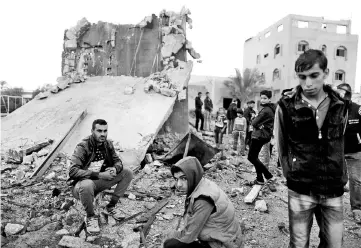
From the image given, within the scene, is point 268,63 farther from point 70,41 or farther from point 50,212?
point 50,212

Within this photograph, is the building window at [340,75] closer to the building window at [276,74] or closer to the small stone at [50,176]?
the building window at [276,74]

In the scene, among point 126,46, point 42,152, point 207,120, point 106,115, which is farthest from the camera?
point 207,120

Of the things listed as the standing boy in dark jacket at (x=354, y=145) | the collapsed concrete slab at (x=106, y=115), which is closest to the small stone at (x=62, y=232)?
the collapsed concrete slab at (x=106, y=115)

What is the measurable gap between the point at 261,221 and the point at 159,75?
220 inches

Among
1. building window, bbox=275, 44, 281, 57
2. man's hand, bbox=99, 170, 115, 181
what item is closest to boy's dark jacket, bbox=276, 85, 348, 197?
man's hand, bbox=99, 170, 115, 181

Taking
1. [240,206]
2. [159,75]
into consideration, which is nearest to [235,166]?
[240,206]

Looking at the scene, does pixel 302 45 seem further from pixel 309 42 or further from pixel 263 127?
pixel 263 127

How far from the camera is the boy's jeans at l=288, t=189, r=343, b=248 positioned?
188cm

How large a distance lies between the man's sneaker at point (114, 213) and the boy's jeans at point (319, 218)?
7.57ft

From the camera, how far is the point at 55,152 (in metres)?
5.78

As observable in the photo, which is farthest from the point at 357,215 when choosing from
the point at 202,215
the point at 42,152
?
the point at 42,152

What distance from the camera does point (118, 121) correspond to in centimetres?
662

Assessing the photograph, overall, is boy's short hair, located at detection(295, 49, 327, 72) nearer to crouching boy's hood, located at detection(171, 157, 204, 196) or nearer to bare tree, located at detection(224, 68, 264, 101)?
crouching boy's hood, located at detection(171, 157, 204, 196)

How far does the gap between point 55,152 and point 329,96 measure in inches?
210
